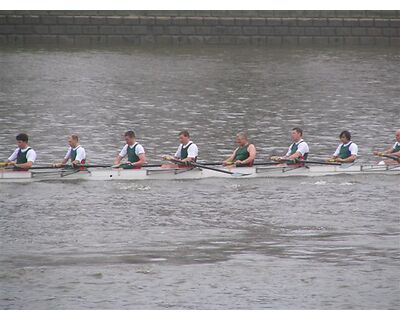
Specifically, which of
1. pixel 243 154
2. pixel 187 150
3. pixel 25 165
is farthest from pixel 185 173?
pixel 25 165

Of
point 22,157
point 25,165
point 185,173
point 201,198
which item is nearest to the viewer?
point 201,198

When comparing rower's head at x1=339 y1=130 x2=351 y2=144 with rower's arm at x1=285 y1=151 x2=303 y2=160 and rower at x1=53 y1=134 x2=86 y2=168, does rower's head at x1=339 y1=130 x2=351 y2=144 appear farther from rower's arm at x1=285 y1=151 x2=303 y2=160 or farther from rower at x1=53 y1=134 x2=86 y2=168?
rower at x1=53 y1=134 x2=86 y2=168

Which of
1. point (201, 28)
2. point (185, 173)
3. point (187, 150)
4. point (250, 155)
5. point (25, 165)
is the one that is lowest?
point (185, 173)

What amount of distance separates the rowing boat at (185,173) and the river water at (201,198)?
195mm

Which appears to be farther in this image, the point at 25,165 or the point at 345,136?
the point at 345,136

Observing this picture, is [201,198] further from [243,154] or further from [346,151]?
[346,151]

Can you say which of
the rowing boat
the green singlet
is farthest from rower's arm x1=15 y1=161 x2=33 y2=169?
the rowing boat

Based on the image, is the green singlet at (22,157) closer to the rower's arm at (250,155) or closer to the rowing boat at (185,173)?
the rowing boat at (185,173)

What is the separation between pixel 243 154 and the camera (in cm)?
2531

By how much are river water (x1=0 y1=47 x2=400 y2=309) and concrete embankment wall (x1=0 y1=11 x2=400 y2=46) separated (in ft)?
3.59

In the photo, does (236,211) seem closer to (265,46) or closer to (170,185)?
(170,185)

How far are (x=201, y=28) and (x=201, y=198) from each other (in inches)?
872

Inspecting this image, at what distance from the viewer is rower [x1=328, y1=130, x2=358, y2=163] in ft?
83.6

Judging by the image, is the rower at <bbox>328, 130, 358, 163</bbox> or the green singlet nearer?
the green singlet
